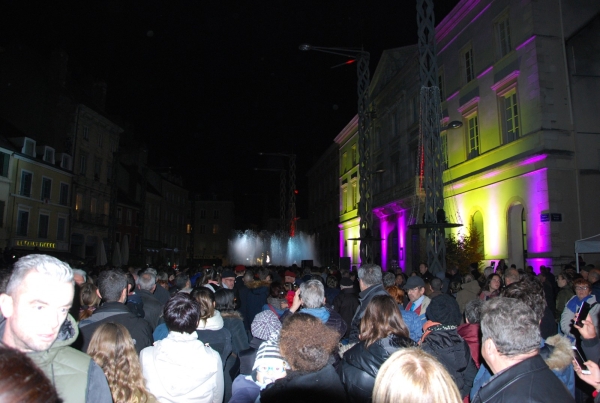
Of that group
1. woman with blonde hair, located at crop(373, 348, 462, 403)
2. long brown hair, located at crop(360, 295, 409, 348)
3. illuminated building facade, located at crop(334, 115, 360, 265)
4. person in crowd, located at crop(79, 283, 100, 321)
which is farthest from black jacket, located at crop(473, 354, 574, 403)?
illuminated building facade, located at crop(334, 115, 360, 265)

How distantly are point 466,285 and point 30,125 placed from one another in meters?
37.1

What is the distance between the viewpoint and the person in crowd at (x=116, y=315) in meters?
4.44

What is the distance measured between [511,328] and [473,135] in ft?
75.0

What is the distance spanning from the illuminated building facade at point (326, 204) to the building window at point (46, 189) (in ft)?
92.2

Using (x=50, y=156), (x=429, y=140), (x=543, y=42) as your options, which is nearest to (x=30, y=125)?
(x=50, y=156)

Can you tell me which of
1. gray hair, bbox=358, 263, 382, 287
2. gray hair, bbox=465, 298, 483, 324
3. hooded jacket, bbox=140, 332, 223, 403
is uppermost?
gray hair, bbox=358, 263, 382, 287

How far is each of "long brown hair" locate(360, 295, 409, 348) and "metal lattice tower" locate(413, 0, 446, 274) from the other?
10529mm

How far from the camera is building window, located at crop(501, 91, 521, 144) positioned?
19.9 m

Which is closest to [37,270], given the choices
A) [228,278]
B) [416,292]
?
[416,292]

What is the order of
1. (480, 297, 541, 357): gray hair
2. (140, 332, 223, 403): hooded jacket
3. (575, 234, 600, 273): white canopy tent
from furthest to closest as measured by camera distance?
(575, 234, 600, 273): white canopy tent, (140, 332, 223, 403): hooded jacket, (480, 297, 541, 357): gray hair

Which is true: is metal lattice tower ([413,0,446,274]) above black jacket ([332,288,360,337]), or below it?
above

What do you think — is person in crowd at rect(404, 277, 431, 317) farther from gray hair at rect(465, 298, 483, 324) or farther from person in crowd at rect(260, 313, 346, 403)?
person in crowd at rect(260, 313, 346, 403)

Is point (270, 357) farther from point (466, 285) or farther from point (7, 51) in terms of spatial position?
point (7, 51)

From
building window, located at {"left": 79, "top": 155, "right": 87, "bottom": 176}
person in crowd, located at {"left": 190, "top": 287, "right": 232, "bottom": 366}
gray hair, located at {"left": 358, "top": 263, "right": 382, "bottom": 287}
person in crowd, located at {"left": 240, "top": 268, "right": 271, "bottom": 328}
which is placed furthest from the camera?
building window, located at {"left": 79, "top": 155, "right": 87, "bottom": 176}
